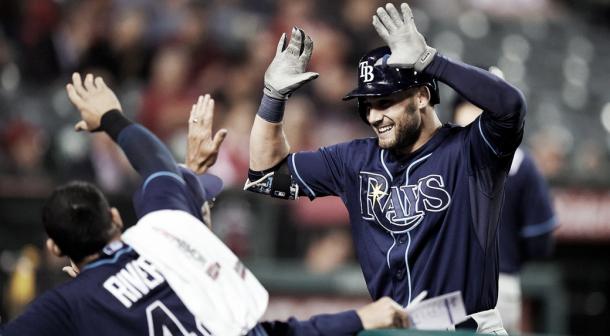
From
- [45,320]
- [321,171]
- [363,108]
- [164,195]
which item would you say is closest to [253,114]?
[321,171]

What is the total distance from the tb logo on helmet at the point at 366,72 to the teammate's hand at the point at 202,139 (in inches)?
24.6

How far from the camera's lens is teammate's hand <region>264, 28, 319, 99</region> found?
433cm

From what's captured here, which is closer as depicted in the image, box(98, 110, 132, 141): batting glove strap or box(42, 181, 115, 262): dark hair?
box(42, 181, 115, 262): dark hair

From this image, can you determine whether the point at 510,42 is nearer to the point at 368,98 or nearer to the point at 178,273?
the point at 368,98

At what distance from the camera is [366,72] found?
4.17 metres

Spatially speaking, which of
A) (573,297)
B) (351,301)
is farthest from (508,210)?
(573,297)

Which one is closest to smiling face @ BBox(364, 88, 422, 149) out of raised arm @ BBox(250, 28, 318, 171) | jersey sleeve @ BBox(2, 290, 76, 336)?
raised arm @ BBox(250, 28, 318, 171)

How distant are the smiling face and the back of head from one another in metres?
0.05

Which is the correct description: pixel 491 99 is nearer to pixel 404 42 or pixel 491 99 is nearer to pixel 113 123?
pixel 404 42

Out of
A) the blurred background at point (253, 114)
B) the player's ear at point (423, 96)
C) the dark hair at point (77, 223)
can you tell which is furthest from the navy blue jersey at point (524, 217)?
the dark hair at point (77, 223)

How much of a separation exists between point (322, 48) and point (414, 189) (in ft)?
21.1

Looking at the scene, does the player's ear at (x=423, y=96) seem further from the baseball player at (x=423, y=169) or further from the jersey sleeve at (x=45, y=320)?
the jersey sleeve at (x=45, y=320)

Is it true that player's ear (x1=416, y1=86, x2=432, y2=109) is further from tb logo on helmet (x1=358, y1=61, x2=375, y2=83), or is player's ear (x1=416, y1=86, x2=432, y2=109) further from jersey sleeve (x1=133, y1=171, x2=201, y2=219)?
jersey sleeve (x1=133, y1=171, x2=201, y2=219)

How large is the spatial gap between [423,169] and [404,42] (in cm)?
54
